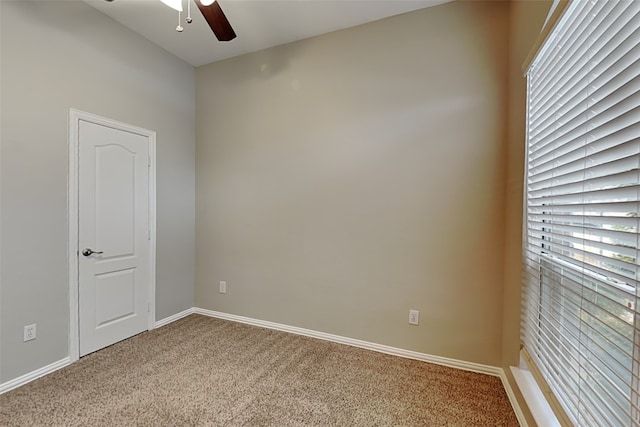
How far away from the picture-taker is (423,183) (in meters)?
2.43

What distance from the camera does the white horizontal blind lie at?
32.3 inches

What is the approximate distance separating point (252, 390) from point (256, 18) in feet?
10.1

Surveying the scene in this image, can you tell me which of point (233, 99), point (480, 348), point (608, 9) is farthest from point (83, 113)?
point (480, 348)

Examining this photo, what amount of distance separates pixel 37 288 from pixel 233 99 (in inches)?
96.6

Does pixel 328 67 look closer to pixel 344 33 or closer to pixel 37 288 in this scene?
pixel 344 33

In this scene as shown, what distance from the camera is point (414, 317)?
2471mm

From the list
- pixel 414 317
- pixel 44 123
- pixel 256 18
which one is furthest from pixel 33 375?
pixel 256 18

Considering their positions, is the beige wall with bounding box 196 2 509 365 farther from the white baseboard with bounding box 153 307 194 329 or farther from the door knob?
the door knob

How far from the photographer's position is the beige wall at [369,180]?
226 centimetres

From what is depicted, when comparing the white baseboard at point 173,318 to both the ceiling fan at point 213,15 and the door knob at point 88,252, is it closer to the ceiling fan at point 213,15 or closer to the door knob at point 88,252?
the door knob at point 88,252

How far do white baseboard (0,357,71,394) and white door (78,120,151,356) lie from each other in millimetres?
144

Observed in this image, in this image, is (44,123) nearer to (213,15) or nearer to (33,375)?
(213,15)

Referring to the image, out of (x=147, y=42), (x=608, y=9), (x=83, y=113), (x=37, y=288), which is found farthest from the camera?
(x=147, y=42)

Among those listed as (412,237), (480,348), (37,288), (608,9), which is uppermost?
(608,9)
